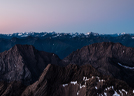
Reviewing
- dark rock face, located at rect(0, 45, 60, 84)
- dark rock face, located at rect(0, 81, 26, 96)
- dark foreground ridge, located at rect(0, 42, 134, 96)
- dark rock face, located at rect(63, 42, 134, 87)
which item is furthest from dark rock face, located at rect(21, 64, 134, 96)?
dark rock face, located at rect(63, 42, 134, 87)

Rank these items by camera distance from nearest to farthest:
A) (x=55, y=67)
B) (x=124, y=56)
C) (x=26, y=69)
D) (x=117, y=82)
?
(x=117, y=82), (x=55, y=67), (x=26, y=69), (x=124, y=56)

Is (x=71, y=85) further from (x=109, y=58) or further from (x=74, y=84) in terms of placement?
(x=109, y=58)

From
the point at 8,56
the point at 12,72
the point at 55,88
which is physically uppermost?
the point at 55,88

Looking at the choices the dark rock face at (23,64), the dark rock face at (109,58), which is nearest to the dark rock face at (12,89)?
the dark rock face at (23,64)

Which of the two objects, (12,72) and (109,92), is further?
(12,72)

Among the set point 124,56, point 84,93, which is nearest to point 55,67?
point 84,93

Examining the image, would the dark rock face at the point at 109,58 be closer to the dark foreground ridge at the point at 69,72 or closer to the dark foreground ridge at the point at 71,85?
the dark foreground ridge at the point at 69,72

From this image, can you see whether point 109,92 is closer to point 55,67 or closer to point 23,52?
point 55,67

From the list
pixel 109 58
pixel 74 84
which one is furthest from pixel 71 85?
pixel 109 58
